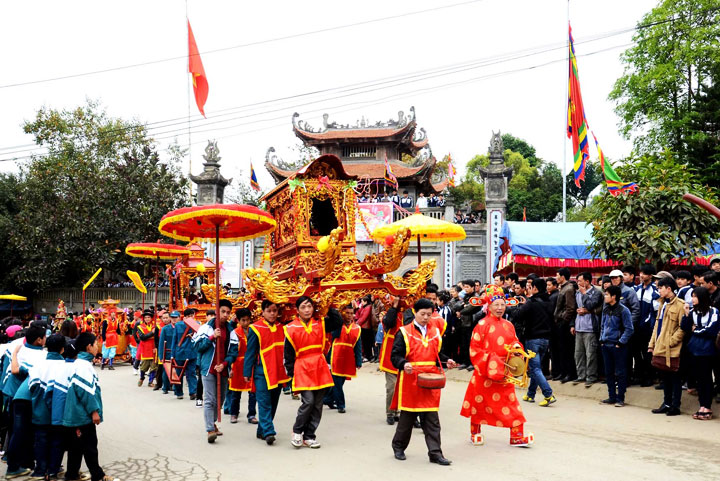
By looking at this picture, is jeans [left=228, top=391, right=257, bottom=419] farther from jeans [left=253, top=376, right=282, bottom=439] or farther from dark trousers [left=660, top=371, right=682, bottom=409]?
dark trousers [left=660, top=371, right=682, bottom=409]

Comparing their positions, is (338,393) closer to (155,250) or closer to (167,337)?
(167,337)

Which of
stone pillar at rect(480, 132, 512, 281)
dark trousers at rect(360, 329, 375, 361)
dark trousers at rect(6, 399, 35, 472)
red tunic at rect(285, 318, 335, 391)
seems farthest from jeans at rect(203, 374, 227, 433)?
stone pillar at rect(480, 132, 512, 281)

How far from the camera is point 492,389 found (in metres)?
6.42

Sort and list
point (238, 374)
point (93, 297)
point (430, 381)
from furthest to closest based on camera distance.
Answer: point (93, 297) → point (238, 374) → point (430, 381)

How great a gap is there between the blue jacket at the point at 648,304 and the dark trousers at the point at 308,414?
5103 millimetres

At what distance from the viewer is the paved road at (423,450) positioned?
549 cm

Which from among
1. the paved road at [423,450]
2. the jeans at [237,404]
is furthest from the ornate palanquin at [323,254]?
the paved road at [423,450]

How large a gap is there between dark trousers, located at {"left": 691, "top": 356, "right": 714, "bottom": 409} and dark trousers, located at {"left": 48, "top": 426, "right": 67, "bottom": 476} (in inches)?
282

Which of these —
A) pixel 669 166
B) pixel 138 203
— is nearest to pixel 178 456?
pixel 669 166

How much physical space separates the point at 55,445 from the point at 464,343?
8150 mm

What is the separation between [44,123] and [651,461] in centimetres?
2931

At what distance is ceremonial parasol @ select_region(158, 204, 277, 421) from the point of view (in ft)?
23.7

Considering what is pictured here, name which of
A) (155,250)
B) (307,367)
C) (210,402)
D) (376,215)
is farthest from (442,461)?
(376,215)

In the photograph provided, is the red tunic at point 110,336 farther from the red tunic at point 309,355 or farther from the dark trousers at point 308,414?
the dark trousers at point 308,414
